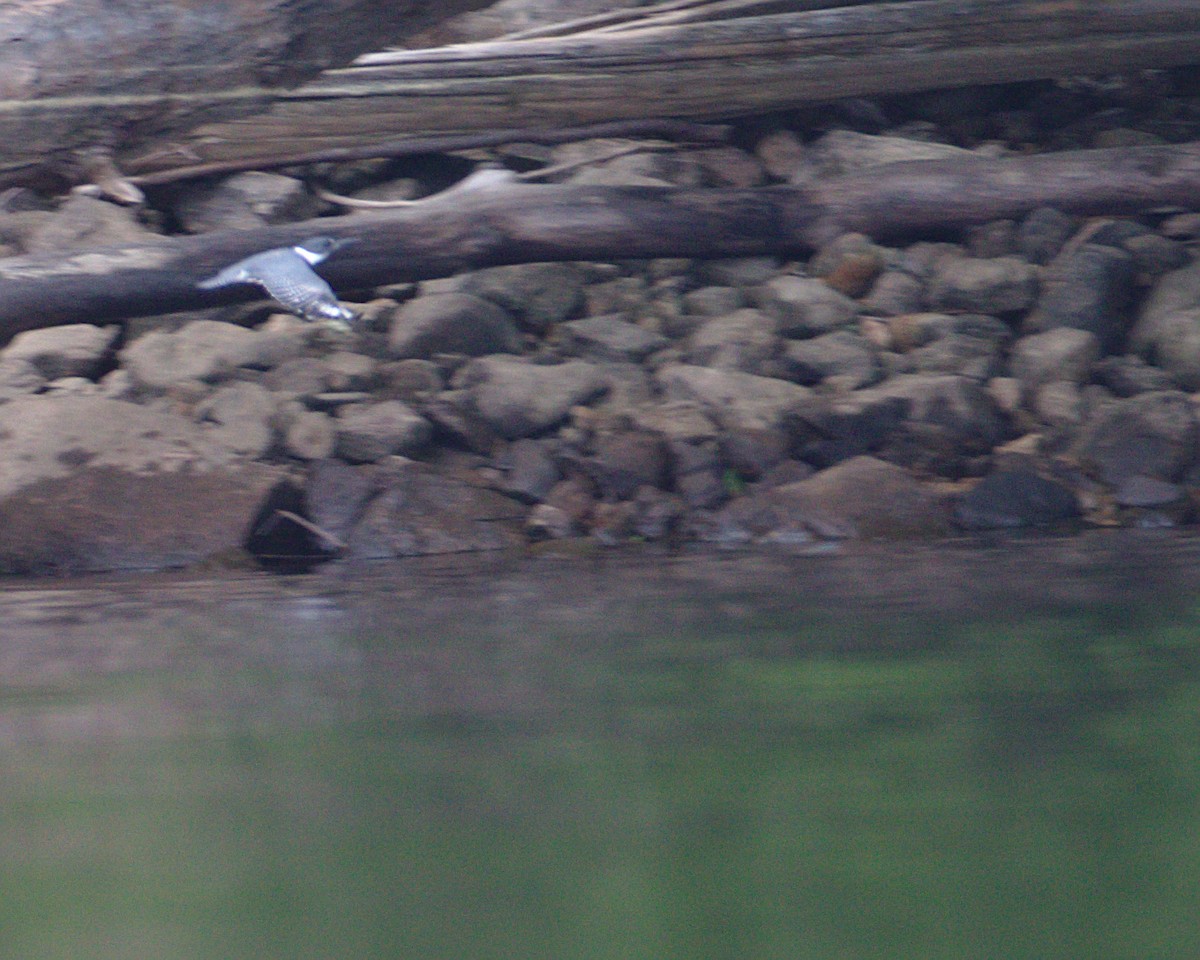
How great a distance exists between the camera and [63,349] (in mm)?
7695

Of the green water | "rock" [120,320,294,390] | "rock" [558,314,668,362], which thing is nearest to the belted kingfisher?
"rock" [120,320,294,390]

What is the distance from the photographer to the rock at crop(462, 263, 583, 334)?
8250 mm

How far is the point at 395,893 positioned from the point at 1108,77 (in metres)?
9.17

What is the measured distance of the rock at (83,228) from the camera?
8406 mm

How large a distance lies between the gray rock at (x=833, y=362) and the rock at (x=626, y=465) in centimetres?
102

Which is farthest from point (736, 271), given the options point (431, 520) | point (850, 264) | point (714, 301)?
point (431, 520)

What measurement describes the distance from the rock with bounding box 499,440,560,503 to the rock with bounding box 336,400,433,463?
0.37m

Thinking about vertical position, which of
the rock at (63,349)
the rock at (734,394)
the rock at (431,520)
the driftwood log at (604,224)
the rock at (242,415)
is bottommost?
the rock at (431,520)

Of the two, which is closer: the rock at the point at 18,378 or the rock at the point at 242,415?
the rock at the point at 242,415

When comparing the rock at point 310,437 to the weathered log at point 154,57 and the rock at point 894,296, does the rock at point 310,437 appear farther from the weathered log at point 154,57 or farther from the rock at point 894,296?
the rock at point 894,296

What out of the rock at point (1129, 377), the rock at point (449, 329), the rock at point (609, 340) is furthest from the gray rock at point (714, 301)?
the rock at point (1129, 377)

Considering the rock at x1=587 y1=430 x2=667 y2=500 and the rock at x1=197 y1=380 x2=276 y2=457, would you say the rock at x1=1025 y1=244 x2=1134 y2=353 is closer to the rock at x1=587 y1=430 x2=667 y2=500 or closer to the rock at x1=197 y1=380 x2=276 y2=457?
the rock at x1=587 y1=430 x2=667 y2=500

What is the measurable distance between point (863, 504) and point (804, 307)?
1956 millimetres

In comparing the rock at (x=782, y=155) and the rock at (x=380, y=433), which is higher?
the rock at (x=782, y=155)
